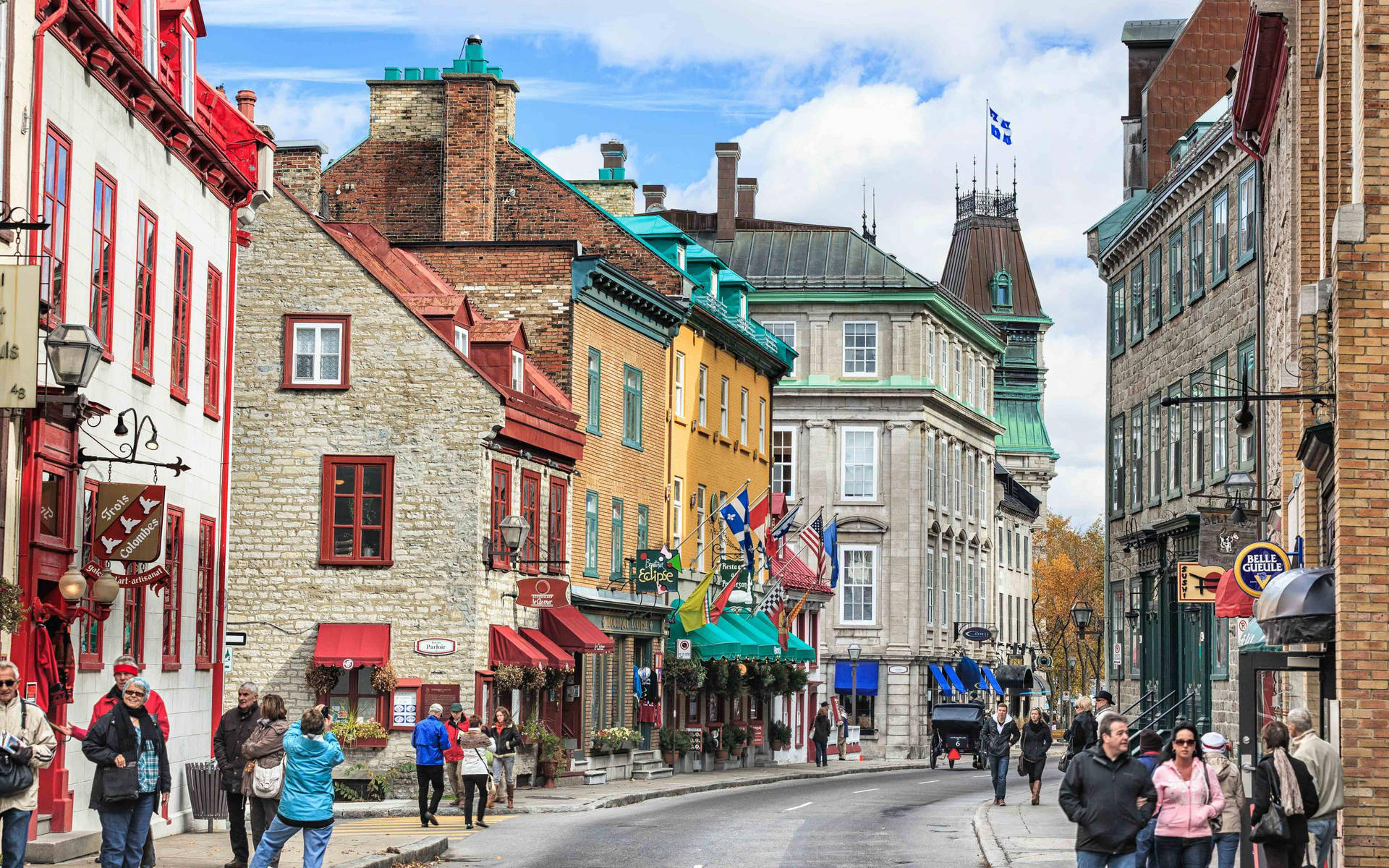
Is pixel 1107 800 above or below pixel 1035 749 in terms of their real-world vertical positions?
above

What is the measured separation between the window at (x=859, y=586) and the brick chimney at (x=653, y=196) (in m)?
13.7

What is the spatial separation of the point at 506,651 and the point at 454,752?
10.4ft

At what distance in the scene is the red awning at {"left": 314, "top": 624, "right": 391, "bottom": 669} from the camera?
3222cm

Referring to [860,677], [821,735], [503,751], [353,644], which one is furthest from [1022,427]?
[503,751]

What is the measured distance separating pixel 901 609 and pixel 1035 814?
38559 mm

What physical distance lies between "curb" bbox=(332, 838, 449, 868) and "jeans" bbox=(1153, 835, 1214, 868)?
7603 millimetres

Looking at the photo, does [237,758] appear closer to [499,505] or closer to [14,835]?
[14,835]

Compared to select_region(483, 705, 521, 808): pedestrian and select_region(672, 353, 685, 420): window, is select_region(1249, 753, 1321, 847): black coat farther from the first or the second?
select_region(672, 353, 685, 420): window

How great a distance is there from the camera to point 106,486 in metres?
19.5

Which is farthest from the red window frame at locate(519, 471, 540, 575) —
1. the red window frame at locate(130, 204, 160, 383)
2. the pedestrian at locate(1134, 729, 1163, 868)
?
the pedestrian at locate(1134, 729, 1163, 868)

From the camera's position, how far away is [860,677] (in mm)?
67000

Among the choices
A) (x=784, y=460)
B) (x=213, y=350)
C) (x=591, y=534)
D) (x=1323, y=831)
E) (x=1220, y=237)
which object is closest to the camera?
(x=1323, y=831)

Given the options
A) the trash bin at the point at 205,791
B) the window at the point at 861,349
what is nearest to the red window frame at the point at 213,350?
the trash bin at the point at 205,791

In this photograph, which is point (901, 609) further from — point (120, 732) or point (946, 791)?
point (120, 732)
